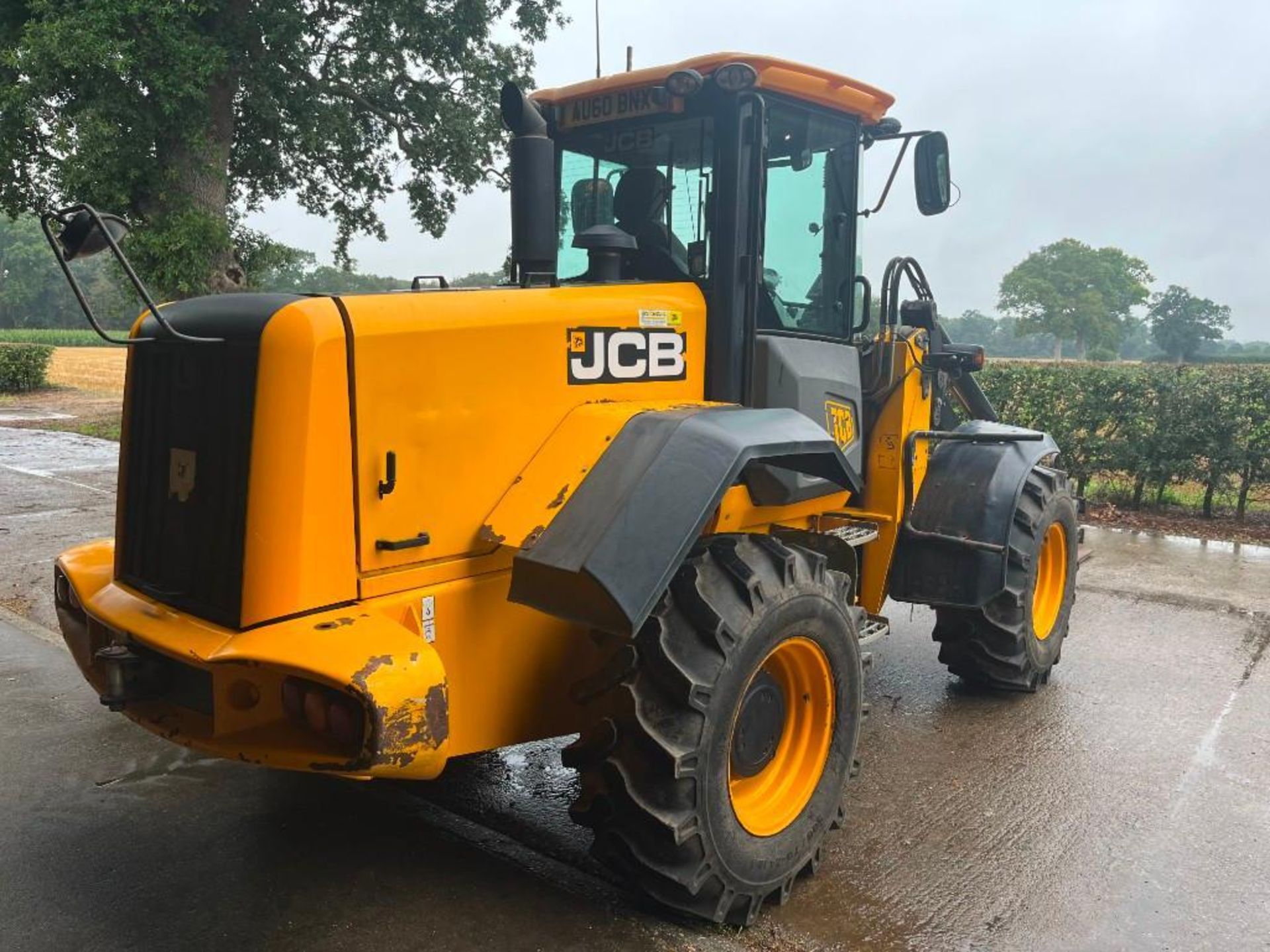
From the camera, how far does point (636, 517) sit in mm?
2656

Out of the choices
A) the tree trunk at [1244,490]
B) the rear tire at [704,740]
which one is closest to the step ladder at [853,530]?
the rear tire at [704,740]

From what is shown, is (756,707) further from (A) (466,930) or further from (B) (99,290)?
(B) (99,290)

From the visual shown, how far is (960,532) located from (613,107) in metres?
2.41

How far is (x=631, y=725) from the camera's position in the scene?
271 cm

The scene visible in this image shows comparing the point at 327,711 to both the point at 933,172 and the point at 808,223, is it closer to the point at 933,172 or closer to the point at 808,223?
the point at 808,223

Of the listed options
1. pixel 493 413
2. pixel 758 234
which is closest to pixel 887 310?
pixel 758 234

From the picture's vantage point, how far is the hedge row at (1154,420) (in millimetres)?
9688

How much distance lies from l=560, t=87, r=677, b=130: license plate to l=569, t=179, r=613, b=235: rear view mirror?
23 cm

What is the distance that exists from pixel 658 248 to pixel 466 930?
2423 mm

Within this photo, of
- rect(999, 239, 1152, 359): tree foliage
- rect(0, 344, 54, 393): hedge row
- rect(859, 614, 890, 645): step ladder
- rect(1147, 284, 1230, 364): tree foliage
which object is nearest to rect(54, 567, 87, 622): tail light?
rect(859, 614, 890, 645): step ladder

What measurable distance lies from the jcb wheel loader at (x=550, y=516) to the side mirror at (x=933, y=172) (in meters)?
0.43

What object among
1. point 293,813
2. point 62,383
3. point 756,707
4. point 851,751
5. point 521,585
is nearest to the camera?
point 521,585

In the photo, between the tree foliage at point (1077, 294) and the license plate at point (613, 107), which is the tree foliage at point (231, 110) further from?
the tree foliage at point (1077, 294)

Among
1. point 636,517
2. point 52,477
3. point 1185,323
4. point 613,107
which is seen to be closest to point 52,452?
point 52,477
